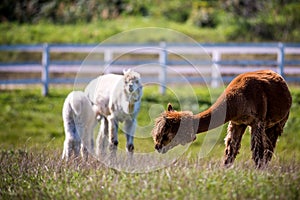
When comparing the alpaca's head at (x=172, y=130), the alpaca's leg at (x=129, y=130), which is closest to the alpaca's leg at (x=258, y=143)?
the alpaca's head at (x=172, y=130)

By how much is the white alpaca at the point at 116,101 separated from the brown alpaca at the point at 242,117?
2.21 meters

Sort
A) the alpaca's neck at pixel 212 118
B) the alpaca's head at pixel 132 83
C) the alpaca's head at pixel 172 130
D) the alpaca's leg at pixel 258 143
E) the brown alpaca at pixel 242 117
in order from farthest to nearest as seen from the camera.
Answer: the alpaca's head at pixel 132 83 → the alpaca's leg at pixel 258 143 → the alpaca's neck at pixel 212 118 → the brown alpaca at pixel 242 117 → the alpaca's head at pixel 172 130

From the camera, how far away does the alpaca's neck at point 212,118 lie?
8445 mm

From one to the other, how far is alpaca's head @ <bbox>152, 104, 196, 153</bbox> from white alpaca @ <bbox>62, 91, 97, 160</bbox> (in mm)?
3057

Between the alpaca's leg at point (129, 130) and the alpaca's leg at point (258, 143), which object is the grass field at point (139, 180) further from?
the alpaca's leg at point (129, 130)

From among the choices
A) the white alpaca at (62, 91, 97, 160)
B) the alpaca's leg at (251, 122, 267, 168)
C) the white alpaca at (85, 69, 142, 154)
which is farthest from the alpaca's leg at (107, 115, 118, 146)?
the alpaca's leg at (251, 122, 267, 168)

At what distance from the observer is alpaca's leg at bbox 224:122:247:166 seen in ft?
30.8

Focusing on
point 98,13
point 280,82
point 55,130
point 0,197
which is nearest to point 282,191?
point 280,82

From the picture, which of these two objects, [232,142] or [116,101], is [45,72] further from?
[232,142]

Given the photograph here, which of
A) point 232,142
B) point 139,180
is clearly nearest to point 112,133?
point 232,142

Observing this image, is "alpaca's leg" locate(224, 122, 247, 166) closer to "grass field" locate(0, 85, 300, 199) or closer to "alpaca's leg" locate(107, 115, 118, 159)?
"grass field" locate(0, 85, 300, 199)

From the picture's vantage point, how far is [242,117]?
Result: 9031 mm

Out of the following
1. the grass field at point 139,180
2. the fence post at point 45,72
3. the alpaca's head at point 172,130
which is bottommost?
the fence post at point 45,72

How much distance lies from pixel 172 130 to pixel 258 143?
5.26 ft
